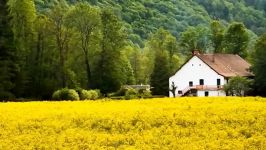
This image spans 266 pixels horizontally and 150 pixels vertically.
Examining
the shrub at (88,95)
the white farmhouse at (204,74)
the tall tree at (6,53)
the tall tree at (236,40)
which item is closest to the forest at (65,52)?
the tall tree at (6,53)

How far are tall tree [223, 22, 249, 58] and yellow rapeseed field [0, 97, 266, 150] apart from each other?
6921 cm

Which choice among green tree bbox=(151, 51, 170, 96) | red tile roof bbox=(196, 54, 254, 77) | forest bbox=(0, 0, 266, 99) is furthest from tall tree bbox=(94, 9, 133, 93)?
red tile roof bbox=(196, 54, 254, 77)

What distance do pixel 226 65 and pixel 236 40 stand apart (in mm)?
18498

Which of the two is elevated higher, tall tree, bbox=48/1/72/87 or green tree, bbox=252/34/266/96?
tall tree, bbox=48/1/72/87

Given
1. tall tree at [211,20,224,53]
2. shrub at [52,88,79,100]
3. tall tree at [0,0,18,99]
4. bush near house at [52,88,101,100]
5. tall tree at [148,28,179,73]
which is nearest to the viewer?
shrub at [52,88,79,100]

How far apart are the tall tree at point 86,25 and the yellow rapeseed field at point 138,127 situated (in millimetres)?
46141

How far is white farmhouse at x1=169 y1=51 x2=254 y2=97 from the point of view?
83.1 metres

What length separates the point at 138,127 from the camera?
94.5 ft

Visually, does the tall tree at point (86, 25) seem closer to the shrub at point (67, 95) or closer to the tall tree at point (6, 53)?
the tall tree at point (6, 53)

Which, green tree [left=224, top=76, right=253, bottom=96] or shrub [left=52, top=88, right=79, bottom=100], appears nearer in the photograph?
shrub [left=52, top=88, right=79, bottom=100]

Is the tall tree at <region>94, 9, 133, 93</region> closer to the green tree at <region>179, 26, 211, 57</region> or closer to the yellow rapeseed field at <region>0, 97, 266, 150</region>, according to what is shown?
the green tree at <region>179, 26, 211, 57</region>

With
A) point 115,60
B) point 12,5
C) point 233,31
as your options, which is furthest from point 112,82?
point 233,31

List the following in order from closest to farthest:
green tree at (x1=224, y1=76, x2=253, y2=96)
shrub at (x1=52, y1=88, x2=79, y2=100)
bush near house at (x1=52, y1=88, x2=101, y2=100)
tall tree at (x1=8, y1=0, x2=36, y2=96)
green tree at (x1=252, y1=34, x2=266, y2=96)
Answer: shrub at (x1=52, y1=88, x2=79, y2=100) → bush near house at (x1=52, y1=88, x2=101, y2=100) → green tree at (x1=224, y1=76, x2=253, y2=96) → green tree at (x1=252, y1=34, x2=266, y2=96) → tall tree at (x1=8, y1=0, x2=36, y2=96)

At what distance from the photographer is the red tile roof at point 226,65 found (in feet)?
279
